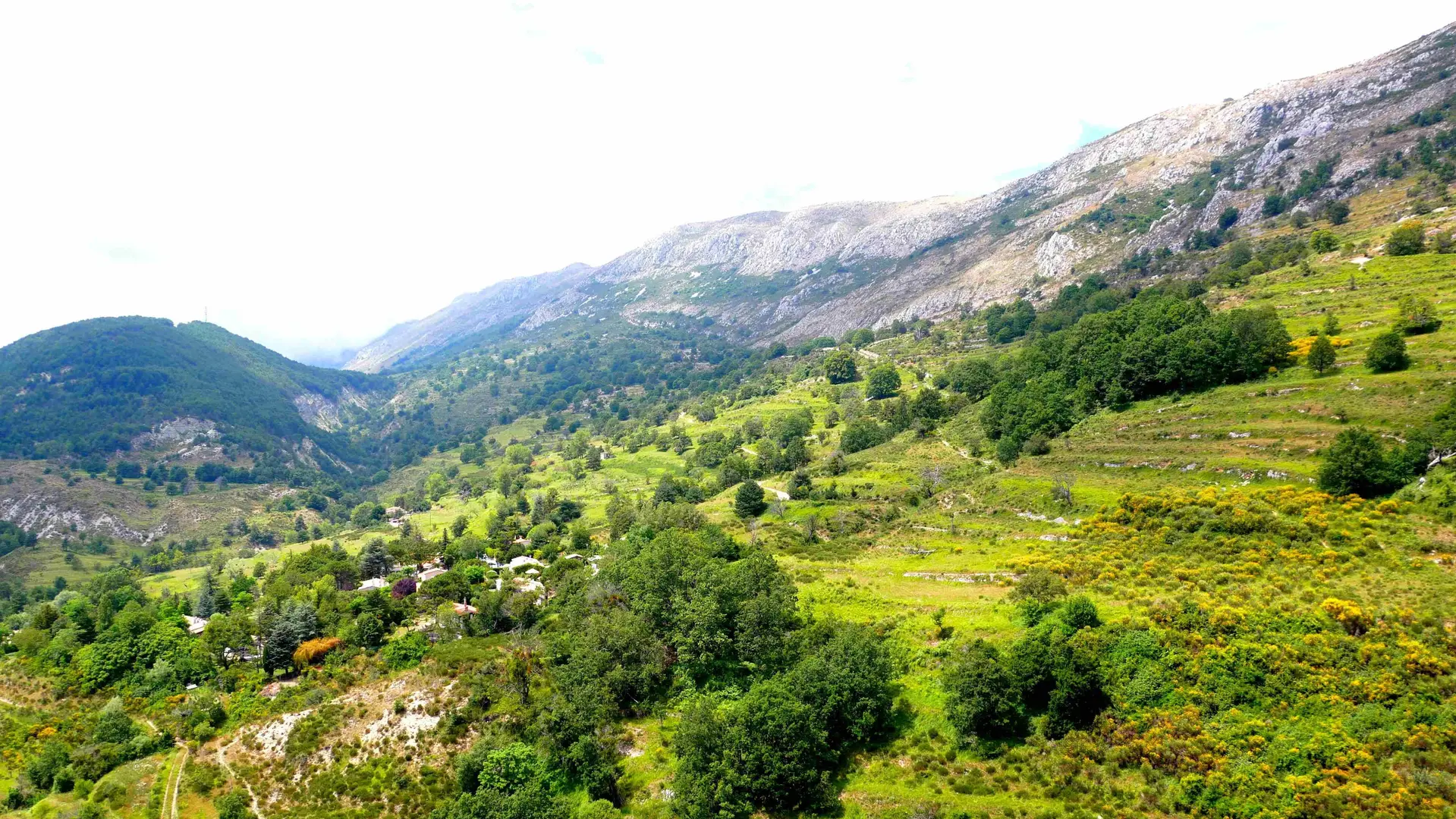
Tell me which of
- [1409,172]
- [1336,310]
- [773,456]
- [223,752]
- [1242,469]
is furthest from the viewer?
[1409,172]

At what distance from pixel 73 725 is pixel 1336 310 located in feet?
468

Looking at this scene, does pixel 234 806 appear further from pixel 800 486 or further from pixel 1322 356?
pixel 1322 356

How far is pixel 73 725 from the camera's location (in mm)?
53875

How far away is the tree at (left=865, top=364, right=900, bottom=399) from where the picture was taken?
14425 cm

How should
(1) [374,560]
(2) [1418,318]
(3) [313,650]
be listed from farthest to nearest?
(1) [374,560]
(2) [1418,318]
(3) [313,650]

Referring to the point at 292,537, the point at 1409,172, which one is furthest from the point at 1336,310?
the point at 292,537

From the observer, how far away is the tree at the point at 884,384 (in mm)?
144250

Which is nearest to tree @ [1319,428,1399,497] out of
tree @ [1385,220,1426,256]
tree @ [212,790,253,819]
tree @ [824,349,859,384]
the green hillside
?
the green hillside

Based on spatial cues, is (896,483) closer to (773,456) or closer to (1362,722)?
(773,456)

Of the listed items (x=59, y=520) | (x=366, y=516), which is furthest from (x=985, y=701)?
A: (x=59, y=520)

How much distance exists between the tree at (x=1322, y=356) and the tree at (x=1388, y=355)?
297 centimetres

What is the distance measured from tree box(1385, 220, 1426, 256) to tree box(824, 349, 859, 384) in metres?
108

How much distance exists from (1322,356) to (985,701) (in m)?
58.1

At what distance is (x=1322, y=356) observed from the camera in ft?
203
